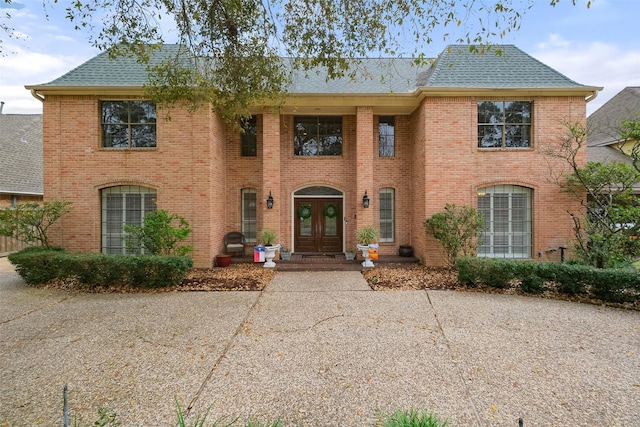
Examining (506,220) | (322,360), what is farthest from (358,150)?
(322,360)

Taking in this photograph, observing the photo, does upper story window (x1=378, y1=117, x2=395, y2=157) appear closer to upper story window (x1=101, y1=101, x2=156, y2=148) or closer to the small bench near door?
the small bench near door

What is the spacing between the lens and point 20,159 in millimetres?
15602

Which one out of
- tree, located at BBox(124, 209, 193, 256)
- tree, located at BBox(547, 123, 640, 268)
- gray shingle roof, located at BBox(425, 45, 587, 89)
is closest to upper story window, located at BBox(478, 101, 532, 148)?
gray shingle roof, located at BBox(425, 45, 587, 89)

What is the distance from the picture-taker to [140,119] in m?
10.0

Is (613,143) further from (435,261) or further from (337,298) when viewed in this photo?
(337,298)

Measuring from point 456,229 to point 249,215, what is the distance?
23.6 feet

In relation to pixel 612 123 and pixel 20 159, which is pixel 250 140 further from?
pixel 612 123

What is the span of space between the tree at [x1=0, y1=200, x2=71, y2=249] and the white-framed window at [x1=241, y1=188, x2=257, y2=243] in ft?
17.6

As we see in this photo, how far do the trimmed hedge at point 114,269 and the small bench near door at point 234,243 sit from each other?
3292 millimetres

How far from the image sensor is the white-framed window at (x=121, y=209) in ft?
33.2

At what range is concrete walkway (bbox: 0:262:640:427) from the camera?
317 centimetres

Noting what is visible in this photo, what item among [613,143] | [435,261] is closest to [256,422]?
[435,261]

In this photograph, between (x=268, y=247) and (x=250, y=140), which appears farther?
(x=250, y=140)

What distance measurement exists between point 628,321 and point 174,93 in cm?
968
